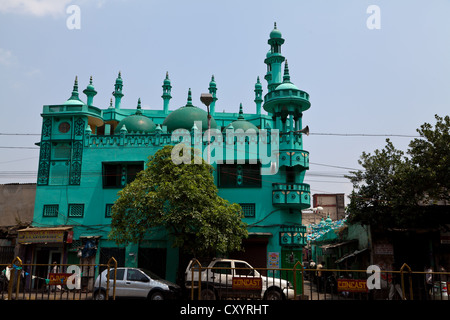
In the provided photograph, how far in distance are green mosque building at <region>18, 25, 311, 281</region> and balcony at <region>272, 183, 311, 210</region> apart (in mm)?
51

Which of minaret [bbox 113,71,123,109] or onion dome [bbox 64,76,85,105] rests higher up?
minaret [bbox 113,71,123,109]

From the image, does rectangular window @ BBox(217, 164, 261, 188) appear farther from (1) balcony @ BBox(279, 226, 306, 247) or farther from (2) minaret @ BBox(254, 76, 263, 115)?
(2) minaret @ BBox(254, 76, 263, 115)

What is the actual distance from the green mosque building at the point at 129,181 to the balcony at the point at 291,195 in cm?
5

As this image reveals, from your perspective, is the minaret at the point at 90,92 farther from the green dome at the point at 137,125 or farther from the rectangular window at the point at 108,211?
the rectangular window at the point at 108,211

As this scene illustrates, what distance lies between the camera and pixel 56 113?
80.3ft

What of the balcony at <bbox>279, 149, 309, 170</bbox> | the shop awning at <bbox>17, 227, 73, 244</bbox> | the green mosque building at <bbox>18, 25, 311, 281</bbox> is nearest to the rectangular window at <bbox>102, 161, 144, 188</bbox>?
the green mosque building at <bbox>18, 25, 311, 281</bbox>

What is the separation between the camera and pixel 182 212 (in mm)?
19031

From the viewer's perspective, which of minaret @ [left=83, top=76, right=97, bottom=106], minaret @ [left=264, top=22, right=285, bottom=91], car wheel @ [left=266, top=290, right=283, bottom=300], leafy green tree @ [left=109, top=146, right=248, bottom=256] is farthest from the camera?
minaret @ [left=83, top=76, right=97, bottom=106]

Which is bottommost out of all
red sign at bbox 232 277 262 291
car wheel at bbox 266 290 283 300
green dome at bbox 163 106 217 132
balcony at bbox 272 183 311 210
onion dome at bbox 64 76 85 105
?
car wheel at bbox 266 290 283 300

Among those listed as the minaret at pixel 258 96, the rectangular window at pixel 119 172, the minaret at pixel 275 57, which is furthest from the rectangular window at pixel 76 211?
the minaret at pixel 258 96

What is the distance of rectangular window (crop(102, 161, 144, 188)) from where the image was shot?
23812 mm

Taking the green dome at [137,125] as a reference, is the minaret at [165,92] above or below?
above

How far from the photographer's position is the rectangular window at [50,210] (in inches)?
925

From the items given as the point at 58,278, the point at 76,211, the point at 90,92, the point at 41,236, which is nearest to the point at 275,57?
the point at 90,92
